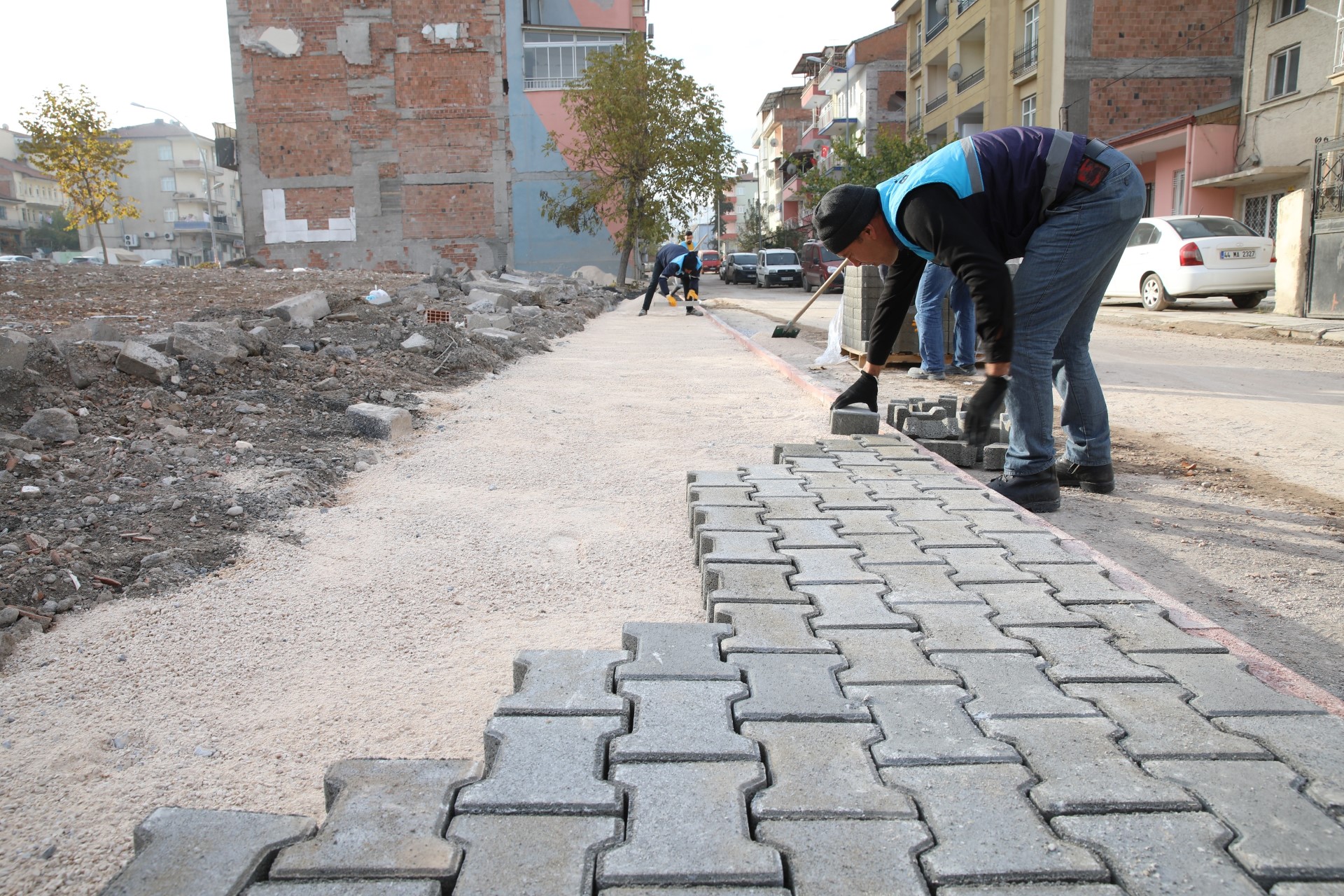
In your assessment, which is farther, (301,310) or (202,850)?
(301,310)

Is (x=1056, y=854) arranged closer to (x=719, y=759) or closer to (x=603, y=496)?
(x=719, y=759)

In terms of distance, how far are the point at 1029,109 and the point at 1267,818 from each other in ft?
105

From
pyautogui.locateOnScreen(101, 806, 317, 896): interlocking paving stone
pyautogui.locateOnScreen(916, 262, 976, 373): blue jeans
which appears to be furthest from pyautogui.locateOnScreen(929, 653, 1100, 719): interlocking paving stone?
pyautogui.locateOnScreen(916, 262, 976, 373): blue jeans

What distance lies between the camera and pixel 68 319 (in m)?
8.66

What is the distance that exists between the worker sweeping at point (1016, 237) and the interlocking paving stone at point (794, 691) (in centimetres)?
129

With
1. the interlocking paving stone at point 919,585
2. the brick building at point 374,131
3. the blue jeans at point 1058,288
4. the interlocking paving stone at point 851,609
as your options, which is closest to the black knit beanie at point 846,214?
the blue jeans at point 1058,288

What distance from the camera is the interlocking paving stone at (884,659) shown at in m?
1.93

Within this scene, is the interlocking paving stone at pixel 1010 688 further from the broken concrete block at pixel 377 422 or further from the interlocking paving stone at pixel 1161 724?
the broken concrete block at pixel 377 422

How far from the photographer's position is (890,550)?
280 centimetres

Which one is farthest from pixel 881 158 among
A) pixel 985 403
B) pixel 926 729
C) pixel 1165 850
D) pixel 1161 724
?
pixel 1165 850

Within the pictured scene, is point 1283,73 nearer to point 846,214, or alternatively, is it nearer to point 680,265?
point 680,265

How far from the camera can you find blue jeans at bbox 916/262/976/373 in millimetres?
6891

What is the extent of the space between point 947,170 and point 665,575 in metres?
1.67

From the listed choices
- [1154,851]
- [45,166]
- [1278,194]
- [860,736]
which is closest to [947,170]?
[860,736]
